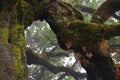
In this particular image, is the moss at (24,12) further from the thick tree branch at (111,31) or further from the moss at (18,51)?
the thick tree branch at (111,31)

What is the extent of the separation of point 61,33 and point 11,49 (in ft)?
5.73

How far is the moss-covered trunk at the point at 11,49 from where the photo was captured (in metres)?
4.78

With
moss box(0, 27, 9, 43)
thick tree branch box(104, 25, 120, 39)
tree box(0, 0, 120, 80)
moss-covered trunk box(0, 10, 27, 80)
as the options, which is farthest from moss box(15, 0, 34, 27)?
Result: thick tree branch box(104, 25, 120, 39)

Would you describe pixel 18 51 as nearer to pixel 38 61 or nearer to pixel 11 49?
pixel 11 49

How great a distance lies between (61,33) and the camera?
669 centimetres

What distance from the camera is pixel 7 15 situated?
233 inches

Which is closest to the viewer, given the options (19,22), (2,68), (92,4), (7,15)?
(2,68)

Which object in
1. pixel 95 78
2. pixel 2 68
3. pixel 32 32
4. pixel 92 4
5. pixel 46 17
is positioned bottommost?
pixel 32 32

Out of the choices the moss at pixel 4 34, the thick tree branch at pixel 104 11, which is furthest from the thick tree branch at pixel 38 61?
the moss at pixel 4 34

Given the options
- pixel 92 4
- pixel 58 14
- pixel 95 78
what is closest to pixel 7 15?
pixel 58 14

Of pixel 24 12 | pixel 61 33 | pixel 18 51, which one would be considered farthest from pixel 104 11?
pixel 18 51

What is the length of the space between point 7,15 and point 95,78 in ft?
8.82

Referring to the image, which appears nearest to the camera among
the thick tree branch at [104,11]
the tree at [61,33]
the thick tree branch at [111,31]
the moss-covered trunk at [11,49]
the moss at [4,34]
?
the moss-covered trunk at [11,49]

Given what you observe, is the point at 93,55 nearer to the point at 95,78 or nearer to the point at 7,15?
the point at 95,78
